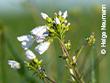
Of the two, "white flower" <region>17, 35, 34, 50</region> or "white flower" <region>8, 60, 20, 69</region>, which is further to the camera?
"white flower" <region>8, 60, 20, 69</region>

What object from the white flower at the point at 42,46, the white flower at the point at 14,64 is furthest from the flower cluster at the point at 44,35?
the white flower at the point at 14,64

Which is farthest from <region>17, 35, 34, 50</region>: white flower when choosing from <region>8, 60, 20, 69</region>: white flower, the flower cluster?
<region>8, 60, 20, 69</region>: white flower

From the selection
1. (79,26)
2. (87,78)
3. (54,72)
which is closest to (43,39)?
(87,78)

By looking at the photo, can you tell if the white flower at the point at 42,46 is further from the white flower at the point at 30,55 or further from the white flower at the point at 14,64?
the white flower at the point at 14,64

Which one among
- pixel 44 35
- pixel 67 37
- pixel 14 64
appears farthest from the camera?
pixel 67 37

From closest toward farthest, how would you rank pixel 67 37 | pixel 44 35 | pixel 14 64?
pixel 44 35, pixel 14 64, pixel 67 37

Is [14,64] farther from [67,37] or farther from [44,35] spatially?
[67,37]

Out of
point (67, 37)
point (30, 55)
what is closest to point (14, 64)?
point (30, 55)

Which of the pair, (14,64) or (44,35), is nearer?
(44,35)

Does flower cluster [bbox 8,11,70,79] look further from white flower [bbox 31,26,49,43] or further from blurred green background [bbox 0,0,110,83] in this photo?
blurred green background [bbox 0,0,110,83]

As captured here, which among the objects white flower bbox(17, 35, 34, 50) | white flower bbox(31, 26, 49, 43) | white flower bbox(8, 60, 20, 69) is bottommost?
white flower bbox(8, 60, 20, 69)

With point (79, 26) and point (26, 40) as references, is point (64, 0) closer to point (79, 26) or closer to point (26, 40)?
point (79, 26)
